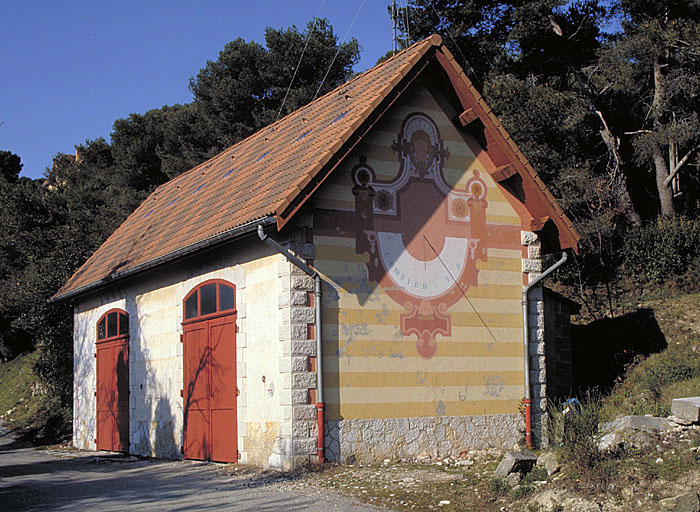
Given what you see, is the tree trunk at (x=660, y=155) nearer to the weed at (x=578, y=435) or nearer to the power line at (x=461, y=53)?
the power line at (x=461, y=53)

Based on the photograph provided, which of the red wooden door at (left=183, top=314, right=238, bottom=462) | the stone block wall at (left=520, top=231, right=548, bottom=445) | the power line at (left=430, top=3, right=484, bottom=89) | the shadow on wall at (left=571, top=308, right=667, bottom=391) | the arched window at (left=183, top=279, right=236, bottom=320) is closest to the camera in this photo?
the red wooden door at (left=183, top=314, right=238, bottom=462)

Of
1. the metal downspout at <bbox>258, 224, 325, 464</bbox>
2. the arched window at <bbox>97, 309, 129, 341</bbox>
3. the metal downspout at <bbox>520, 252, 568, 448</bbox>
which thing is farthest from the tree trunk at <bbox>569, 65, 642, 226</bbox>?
the metal downspout at <bbox>258, 224, 325, 464</bbox>

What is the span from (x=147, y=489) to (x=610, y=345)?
555 inches

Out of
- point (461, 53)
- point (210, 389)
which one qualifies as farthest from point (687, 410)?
point (461, 53)

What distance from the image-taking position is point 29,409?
30.7 m

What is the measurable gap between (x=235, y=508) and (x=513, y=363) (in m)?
6.68

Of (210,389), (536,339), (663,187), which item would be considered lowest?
(210,389)

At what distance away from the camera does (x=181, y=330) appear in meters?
14.8

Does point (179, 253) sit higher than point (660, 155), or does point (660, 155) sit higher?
point (660, 155)

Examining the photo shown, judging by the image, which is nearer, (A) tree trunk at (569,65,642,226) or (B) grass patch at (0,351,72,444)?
(B) grass patch at (0,351,72,444)

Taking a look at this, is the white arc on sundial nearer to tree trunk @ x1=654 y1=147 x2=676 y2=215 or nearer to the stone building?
the stone building

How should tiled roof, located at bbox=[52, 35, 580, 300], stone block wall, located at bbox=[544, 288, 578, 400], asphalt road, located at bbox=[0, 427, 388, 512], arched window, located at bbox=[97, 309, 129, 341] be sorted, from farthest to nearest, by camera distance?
stone block wall, located at bbox=[544, 288, 578, 400] < arched window, located at bbox=[97, 309, 129, 341] < tiled roof, located at bbox=[52, 35, 580, 300] < asphalt road, located at bbox=[0, 427, 388, 512]

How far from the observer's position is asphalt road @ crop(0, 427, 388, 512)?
907 cm

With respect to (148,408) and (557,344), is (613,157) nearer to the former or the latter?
(557,344)
